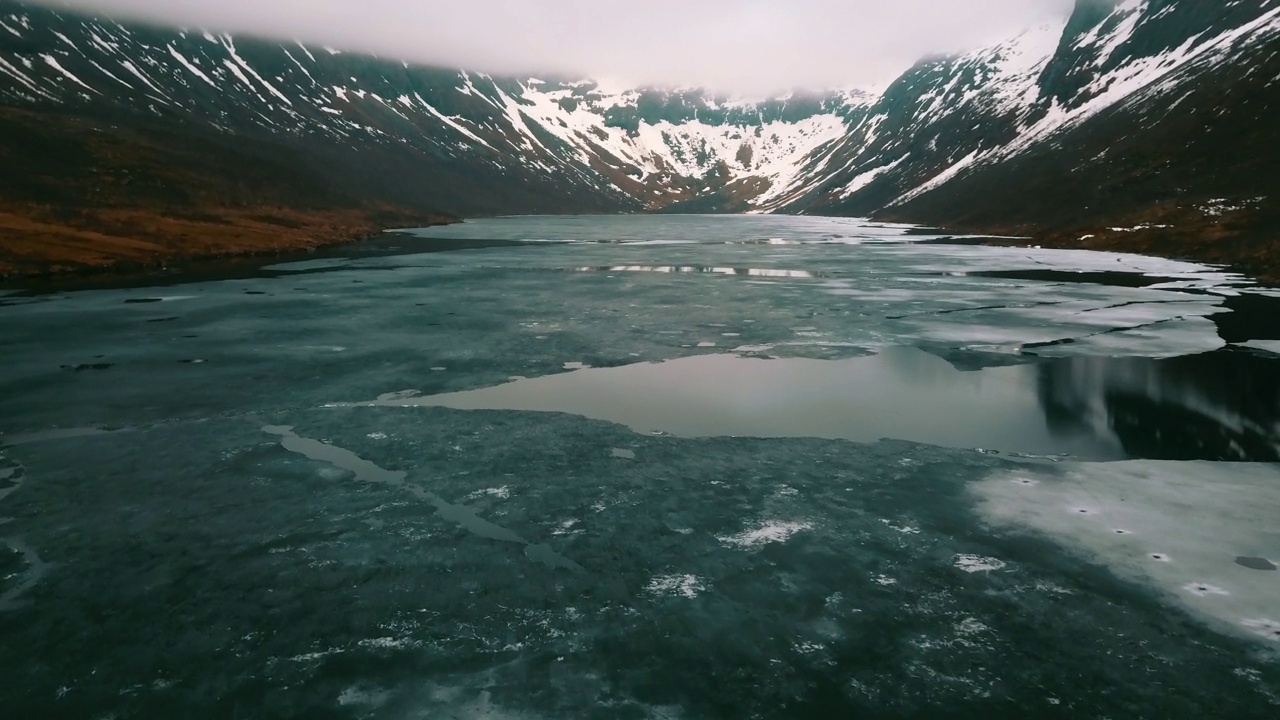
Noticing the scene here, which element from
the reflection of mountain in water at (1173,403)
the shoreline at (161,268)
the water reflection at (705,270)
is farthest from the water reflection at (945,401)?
the shoreline at (161,268)

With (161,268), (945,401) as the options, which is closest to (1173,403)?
(945,401)

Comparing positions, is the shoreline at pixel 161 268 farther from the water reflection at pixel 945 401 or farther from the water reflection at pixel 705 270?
the water reflection at pixel 945 401

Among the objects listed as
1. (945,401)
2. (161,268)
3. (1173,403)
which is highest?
(1173,403)

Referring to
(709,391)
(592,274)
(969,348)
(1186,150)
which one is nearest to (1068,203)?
(1186,150)

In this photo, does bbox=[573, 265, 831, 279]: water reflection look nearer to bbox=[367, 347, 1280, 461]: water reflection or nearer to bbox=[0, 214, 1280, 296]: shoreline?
bbox=[0, 214, 1280, 296]: shoreline

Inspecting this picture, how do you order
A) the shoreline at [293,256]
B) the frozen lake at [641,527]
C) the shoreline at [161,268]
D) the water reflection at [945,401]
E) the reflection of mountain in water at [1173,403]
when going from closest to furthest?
the frozen lake at [641,527]
the reflection of mountain in water at [1173,403]
the water reflection at [945,401]
the shoreline at [161,268]
the shoreline at [293,256]

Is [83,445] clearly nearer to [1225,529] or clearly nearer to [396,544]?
[396,544]

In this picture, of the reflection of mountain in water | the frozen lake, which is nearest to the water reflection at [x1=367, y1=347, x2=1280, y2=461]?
the reflection of mountain in water

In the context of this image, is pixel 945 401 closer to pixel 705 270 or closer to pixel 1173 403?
pixel 1173 403
